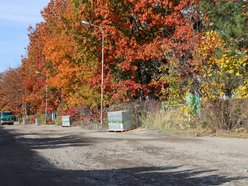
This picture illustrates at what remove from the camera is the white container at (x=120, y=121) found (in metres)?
30.4

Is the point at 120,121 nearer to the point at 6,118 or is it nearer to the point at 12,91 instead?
the point at 6,118

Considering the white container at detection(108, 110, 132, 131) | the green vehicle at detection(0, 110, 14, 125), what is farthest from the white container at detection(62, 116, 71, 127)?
the green vehicle at detection(0, 110, 14, 125)

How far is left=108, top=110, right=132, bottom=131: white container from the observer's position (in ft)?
99.8

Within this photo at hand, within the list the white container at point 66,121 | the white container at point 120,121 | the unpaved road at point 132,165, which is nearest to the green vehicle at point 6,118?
the white container at point 66,121

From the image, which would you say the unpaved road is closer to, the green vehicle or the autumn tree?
the green vehicle

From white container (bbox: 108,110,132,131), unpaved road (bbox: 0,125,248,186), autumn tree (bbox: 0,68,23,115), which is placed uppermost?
autumn tree (bbox: 0,68,23,115)

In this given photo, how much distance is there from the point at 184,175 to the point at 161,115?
1748 cm

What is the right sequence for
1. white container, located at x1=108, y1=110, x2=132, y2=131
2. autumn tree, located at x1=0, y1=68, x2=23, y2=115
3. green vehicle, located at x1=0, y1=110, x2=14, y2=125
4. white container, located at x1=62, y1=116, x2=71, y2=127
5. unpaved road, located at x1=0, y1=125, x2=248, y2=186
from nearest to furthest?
unpaved road, located at x1=0, y1=125, x2=248, y2=186, white container, located at x1=108, y1=110, x2=132, y2=131, white container, located at x1=62, y1=116, x2=71, y2=127, green vehicle, located at x1=0, y1=110, x2=14, y2=125, autumn tree, located at x1=0, y1=68, x2=23, y2=115

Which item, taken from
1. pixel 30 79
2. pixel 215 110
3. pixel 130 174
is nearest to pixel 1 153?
pixel 130 174

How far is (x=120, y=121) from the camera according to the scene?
99.8ft

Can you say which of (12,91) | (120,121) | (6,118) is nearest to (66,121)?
(120,121)

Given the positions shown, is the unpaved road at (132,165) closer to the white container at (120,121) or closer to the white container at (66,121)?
the white container at (120,121)

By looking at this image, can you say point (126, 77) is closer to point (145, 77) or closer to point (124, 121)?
point (145, 77)

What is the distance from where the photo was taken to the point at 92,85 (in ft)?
128
